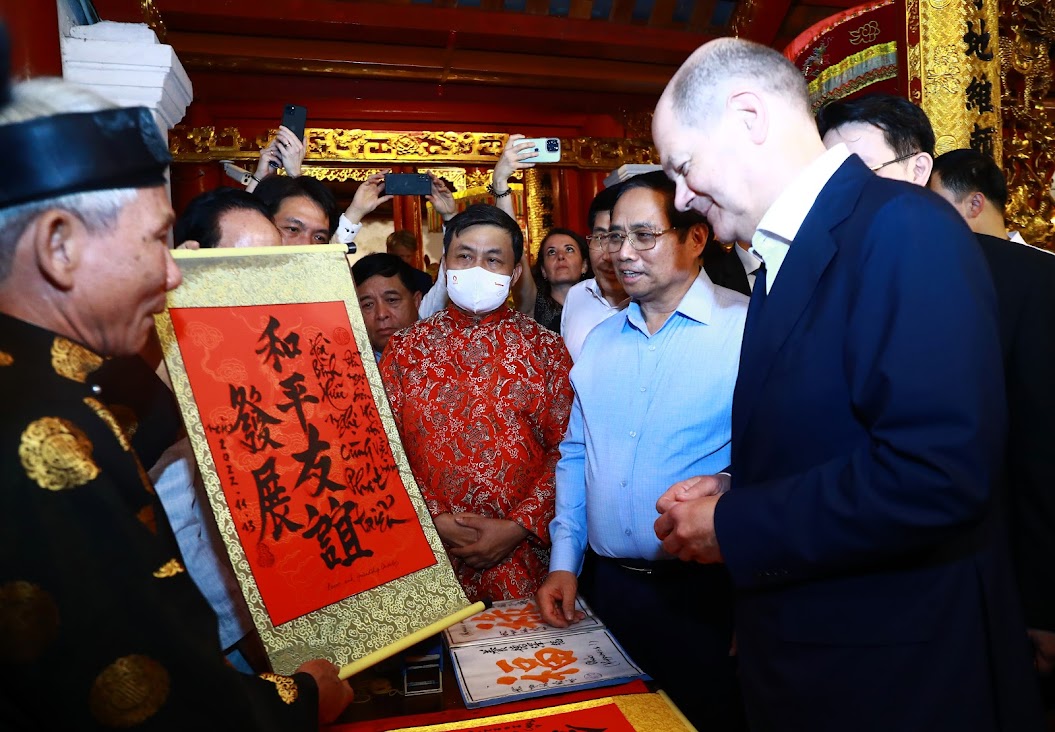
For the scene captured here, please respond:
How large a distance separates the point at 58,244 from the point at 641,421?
53.2 inches

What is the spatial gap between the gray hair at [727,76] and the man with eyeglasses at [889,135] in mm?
762

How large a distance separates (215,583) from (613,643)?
0.79 m

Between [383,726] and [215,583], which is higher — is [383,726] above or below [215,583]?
below

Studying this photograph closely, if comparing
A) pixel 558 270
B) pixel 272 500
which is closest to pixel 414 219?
pixel 558 270

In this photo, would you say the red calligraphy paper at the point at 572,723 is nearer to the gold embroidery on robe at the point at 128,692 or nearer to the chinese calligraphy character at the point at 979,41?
the gold embroidery on robe at the point at 128,692

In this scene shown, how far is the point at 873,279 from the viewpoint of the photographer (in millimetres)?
996

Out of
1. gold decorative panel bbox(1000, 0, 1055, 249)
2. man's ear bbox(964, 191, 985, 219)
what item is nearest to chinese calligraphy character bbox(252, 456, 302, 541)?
man's ear bbox(964, 191, 985, 219)

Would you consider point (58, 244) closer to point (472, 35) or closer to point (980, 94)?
point (980, 94)

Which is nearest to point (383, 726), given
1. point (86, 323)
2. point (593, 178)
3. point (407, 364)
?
point (86, 323)

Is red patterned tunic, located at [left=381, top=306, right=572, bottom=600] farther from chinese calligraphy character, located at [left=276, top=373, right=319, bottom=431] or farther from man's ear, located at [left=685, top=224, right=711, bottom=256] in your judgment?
chinese calligraphy character, located at [left=276, top=373, right=319, bottom=431]

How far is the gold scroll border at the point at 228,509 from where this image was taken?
3.96ft

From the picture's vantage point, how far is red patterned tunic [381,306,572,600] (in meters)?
2.16

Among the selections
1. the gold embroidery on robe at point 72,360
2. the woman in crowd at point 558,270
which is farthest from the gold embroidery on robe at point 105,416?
the woman in crowd at point 558,270

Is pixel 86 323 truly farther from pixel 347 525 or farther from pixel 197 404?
pixel 347 525
